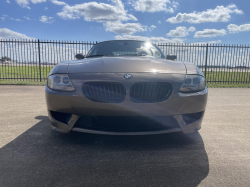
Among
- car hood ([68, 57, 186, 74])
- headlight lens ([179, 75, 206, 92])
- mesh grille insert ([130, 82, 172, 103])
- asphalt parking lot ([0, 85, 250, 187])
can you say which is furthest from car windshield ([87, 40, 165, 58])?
asphalt parking lot ([0, 85, 250, 187])

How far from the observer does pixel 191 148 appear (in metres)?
2.33

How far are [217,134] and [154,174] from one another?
154 centimetres

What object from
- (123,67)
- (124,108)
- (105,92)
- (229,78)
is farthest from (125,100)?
(229,78)

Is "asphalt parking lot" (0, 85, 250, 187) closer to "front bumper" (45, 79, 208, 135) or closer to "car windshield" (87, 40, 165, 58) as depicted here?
"front bumper" (45, 79, 208, 135)

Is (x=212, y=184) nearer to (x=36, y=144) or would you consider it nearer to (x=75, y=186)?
(x=75, y=186)

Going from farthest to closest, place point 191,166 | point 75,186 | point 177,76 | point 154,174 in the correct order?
point 177,76
point 191,166
point 154,174
point 75,186

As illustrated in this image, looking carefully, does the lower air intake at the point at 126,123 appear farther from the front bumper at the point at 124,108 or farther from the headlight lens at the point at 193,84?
the headlight lens at the point at 193,84

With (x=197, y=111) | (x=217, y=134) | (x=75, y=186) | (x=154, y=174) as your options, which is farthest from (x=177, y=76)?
(x=75, y=186)

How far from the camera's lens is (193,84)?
2236mm

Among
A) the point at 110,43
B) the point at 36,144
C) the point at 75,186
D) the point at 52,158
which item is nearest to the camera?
the point at 75,186

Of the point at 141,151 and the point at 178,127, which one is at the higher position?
the point at 178,127

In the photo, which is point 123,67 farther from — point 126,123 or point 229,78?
point 229,78

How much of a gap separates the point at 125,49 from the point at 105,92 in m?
1.71

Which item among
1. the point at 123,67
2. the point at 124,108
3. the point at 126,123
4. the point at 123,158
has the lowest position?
the point at 123,158
